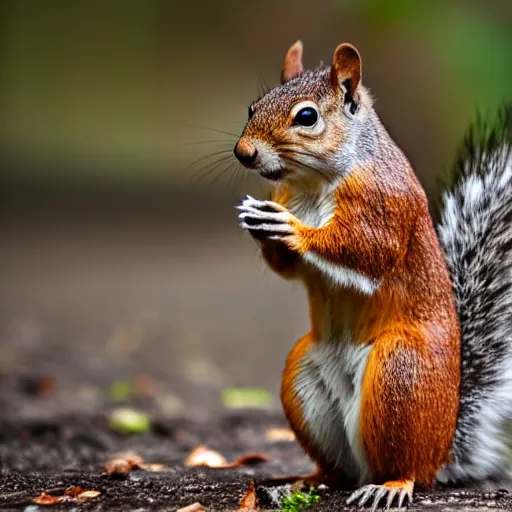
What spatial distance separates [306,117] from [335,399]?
0.77 m

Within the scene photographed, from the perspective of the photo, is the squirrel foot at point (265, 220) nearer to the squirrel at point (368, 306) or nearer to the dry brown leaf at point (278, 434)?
the squirrel at point (368, 306)

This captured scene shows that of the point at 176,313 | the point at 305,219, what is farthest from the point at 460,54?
the point at 305,219

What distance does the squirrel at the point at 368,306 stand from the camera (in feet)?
8.19

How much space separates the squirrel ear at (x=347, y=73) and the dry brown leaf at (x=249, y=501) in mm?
1061

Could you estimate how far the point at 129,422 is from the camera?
4.29m

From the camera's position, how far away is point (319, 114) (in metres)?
2.55

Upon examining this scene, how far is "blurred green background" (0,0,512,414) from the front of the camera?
272 inches

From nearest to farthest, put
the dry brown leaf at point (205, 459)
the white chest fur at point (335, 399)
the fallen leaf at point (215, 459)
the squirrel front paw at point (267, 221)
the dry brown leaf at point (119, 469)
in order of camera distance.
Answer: the squirrel front paw at point (267, 221) → the white chest fur at point (335, 399) → the dry brown leaf at point (119, 469) → the fallen leaf at point (215, 459) → the dry brown leaf at point (205, 459)

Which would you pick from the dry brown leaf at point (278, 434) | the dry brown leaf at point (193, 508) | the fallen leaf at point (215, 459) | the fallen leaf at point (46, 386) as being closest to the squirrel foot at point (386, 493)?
the dry brown leaf at point (193, 508)

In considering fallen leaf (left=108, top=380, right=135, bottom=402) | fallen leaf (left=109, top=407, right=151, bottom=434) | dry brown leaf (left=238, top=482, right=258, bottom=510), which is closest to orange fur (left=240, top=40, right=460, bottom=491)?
dry brown leaf (left=238, top=482, right=258, bottom=510)

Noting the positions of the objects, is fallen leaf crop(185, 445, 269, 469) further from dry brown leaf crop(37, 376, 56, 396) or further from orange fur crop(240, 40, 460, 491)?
dry brown leaf crop(37, 376, 56, 396)

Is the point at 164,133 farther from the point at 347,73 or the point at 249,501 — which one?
the point at 249,501

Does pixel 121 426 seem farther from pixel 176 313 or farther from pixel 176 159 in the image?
pixel 176 159

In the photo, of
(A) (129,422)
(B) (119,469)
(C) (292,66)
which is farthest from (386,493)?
(A) (129,422)
